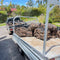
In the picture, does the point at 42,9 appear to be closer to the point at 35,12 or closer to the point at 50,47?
the point at 35,12

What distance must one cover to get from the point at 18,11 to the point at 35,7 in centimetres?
492

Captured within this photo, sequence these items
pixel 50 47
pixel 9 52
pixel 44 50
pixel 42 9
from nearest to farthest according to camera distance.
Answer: pixel 44 50 < pixel 50 47 < pixel 9 52 < pixel 42 9

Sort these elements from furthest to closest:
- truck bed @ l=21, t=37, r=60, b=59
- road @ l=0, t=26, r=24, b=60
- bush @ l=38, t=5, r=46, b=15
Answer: bush @ l=38, t=5, r=46, b=15, road @ l=0, t=26, r=24, b=60, truck bed @ l=21, t=37, r=60, b=59

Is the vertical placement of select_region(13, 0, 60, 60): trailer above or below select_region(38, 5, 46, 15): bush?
below

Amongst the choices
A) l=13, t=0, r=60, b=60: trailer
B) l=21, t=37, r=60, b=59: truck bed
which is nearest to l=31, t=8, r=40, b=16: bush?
l=21, t=37, r=60, b=59: truck bed

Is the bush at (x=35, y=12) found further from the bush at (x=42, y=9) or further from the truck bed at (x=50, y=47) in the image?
the truck bed at (x=50, y=47)

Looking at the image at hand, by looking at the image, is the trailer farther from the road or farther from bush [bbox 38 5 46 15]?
bush [bbox 38 5 46 15]

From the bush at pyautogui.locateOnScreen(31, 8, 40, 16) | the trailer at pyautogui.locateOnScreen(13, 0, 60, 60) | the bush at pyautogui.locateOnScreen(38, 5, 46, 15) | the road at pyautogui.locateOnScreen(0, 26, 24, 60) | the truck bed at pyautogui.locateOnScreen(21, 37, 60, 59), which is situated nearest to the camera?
the trailer at pyautogui.locateOnScreen(13, 0, 60, 60)

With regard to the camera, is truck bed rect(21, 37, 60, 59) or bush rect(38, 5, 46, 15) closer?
truck bed rect(21, 37, 60, 59)

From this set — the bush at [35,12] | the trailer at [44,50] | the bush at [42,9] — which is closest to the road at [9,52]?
the trailer at [44,50]

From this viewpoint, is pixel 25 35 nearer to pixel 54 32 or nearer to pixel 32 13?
pixel 54 32

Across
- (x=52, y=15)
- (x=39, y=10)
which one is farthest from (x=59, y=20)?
(x=39, y=10)

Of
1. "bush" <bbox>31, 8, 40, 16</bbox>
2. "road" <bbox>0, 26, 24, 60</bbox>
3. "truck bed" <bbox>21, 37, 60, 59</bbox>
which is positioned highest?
Result: "bush" <bbox>31, 8, 40, 16</bbox>

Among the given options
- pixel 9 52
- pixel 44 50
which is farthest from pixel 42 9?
pixel 44 50
